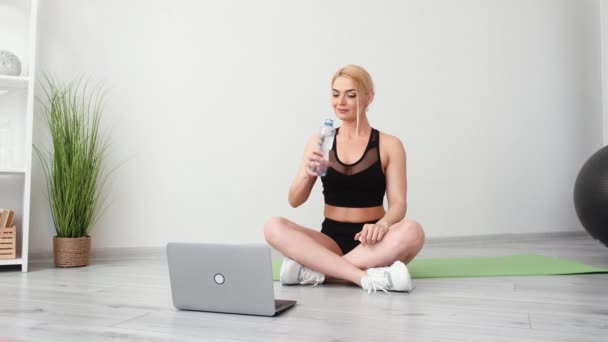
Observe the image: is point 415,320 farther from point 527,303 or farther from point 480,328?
point 527,303

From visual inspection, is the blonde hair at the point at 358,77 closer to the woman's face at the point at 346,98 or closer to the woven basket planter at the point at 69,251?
the woman's face at the point at 346,98

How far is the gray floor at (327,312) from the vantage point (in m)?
1.29

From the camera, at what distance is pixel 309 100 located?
10.6ft

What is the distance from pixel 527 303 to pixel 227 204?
1778 millimetres

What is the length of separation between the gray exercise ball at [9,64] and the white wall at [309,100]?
0.19 meters

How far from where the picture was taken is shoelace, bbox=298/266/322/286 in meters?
1.99

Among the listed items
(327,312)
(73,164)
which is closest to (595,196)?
(327,312)

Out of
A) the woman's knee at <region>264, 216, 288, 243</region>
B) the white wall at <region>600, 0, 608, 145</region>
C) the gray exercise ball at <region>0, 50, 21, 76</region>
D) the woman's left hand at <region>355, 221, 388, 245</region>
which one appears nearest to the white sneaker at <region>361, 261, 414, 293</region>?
the woman's left hand at <region>355, 221, 388, 245</region>

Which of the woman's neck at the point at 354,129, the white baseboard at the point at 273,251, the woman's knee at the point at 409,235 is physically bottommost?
the white baseboard at the point at 273,251

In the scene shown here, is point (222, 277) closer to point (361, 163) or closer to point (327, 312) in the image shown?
point (327, 312)

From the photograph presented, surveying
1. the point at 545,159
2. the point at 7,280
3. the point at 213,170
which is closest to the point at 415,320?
the point at 7,280

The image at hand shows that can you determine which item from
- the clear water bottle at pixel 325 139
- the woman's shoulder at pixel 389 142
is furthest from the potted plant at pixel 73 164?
the woman's shoulder at pixel 389 142

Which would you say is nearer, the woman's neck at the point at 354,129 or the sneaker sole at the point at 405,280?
the sneaker sole at the point at 405,280

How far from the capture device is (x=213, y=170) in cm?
303
